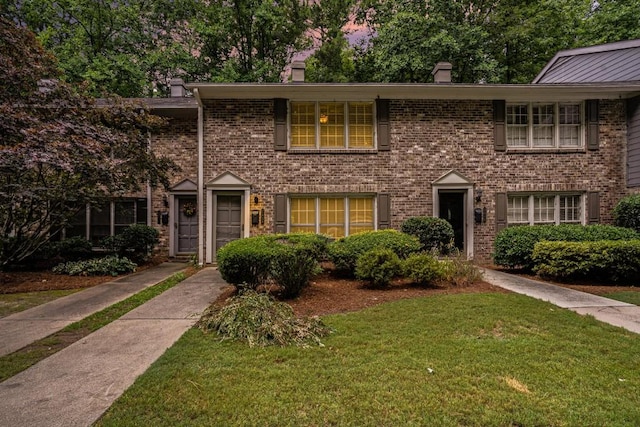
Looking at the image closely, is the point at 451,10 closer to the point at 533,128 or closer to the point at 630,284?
the point at 533,128

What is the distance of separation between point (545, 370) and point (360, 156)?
768cm

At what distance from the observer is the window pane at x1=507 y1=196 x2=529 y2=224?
401 inches

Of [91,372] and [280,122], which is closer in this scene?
[91,372]

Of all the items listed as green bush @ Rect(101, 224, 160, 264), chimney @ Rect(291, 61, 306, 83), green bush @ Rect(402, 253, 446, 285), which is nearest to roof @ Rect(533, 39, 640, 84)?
green bush @ Rect(402, 253, 446, 285)

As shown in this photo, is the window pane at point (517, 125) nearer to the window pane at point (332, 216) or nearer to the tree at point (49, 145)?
the window pane at point (332, 216)

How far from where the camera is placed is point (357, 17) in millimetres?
21328

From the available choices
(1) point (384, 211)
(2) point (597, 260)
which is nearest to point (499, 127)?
(1) point (384, 211)

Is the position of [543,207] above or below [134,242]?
above

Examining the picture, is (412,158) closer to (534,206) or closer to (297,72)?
(534,206)

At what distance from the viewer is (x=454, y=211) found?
33.9 ft

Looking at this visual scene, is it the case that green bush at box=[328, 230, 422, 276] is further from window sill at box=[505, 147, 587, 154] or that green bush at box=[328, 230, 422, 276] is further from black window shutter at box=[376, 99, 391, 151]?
window sill at box=[505, 147, 587, 154]

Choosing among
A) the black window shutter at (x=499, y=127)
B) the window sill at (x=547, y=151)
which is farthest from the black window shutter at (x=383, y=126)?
the window sill at (x=547, y=151)

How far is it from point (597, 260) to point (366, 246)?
180 inches

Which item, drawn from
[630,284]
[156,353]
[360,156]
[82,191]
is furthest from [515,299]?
[82,191]
